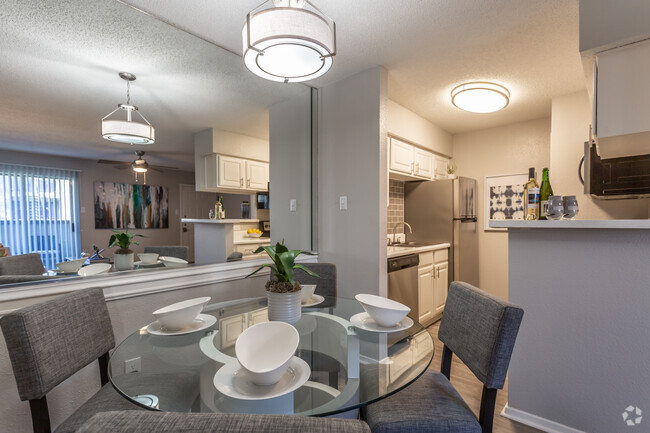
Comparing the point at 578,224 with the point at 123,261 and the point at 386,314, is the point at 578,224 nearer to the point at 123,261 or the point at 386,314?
the point at 386,314

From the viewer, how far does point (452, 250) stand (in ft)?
12.0

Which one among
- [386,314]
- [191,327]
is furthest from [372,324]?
[191,327]

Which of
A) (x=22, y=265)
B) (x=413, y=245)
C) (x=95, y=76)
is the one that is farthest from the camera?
(x=413, y=245)

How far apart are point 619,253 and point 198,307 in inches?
77.2

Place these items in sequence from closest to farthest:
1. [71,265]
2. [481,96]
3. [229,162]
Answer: [71,265]
[229,162]
[481,96]

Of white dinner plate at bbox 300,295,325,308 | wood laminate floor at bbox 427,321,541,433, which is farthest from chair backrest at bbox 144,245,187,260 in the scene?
wood laminate floor at bbox 427,321,541,433

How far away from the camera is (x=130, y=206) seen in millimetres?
1824

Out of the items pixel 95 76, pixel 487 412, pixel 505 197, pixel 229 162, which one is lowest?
pixel 487 412

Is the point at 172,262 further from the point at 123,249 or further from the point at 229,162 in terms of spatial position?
the point at 229,162

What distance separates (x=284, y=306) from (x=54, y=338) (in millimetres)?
815

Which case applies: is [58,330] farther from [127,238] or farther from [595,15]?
[595,15]

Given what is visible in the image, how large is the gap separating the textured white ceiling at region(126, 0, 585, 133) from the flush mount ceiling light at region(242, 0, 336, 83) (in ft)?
1.88

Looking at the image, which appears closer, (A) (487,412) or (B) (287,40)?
(A) (487,412)

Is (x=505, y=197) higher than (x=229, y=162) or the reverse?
the reverse
